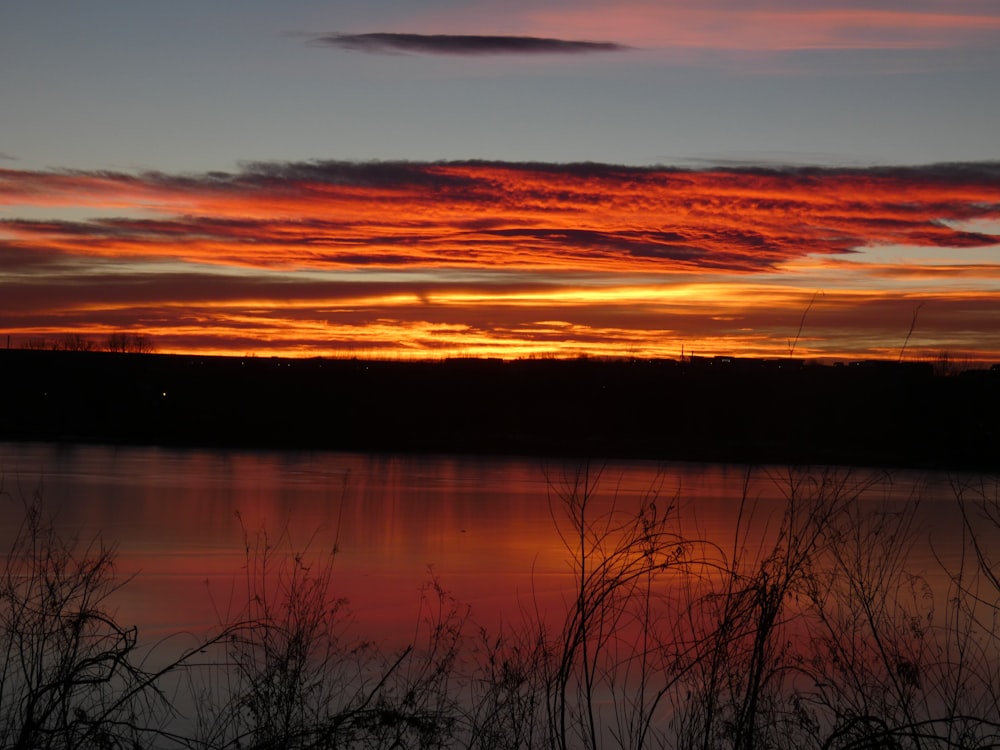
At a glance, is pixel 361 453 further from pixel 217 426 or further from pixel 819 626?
pixel 819 626

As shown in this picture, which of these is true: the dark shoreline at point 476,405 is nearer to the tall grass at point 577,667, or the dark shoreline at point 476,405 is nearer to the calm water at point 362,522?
the calm water at point 362,522

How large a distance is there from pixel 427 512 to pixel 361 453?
42.1 m

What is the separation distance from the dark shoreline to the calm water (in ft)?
95.8

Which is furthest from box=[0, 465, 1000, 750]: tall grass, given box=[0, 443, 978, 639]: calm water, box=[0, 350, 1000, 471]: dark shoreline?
box=[0, 350, 1000, 471]: dark shoreline

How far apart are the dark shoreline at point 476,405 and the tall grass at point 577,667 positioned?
60715 millimetres

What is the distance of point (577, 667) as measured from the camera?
37.7 feet

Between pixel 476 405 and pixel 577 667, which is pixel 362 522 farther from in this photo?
pixel 476 405

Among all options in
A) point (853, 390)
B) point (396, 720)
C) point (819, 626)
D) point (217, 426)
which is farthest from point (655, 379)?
point (396, 720)

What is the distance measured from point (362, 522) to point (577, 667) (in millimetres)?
16198

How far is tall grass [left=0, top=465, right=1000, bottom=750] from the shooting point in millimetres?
5789

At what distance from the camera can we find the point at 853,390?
9138 cm

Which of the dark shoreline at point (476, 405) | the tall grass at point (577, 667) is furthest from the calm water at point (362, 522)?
the dark shoreline at point (476, 405)

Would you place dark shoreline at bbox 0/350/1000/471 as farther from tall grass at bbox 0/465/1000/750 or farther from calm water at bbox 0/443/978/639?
tall grass at bbox 0/465/1000/750

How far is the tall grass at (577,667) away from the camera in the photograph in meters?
5.79
